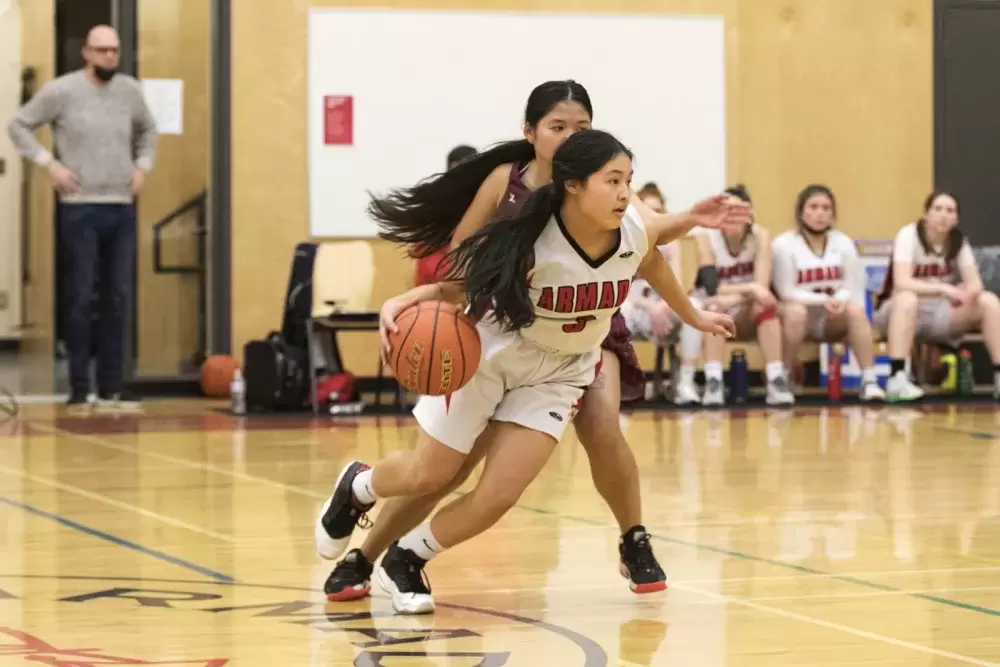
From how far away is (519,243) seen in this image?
12.5 feet

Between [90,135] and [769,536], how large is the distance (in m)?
5.97

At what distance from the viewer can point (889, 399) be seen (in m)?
10.2

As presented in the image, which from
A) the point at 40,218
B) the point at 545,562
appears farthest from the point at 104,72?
the point at 545,562

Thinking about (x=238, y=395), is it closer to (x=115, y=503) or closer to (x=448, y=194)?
(x=115, y=503)

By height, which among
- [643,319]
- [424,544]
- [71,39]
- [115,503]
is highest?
[71,39]

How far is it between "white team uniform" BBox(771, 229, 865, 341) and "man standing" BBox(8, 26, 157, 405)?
387cm

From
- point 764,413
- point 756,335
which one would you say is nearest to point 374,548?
point 764,413

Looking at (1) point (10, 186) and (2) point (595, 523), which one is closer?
(2) point (595, 523)

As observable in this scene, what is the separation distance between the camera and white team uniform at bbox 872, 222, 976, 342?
10.5 meters

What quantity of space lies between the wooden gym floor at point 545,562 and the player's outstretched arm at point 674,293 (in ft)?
2.15

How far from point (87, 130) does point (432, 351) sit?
6646 millimetres

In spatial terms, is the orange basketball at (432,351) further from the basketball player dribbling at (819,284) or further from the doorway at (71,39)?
the doorway at (71,39)

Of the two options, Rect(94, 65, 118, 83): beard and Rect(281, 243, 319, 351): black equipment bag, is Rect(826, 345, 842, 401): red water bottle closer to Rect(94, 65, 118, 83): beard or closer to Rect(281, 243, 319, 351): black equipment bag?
Rect(281, 243, 319, 351): black equipment bag

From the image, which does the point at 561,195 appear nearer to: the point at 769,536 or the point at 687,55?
the point at 769,536
